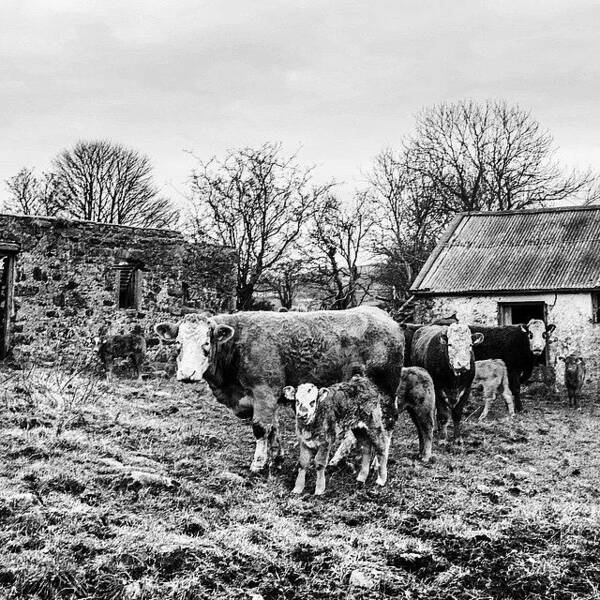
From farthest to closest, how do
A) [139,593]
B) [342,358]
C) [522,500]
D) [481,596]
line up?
1. [342,358]
2. [522,500]
3. [481,596]
4. [139,593]

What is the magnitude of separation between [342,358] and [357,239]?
72.2 ft

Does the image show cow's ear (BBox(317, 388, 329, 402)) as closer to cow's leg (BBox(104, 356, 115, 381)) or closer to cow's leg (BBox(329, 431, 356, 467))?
cow's leg (BBox(329, 431, 356, 467))

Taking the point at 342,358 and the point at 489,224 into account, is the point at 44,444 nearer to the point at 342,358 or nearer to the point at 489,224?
the point at 342,358

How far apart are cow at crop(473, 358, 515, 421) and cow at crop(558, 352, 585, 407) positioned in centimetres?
198

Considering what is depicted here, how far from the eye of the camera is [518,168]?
33.5m

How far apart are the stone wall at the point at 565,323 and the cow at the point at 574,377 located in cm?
126

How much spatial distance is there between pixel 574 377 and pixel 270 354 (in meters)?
9.19

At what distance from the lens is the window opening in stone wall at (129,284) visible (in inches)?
553

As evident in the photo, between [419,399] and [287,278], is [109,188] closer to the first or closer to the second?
[287,278]

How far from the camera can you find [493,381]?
41.8ft

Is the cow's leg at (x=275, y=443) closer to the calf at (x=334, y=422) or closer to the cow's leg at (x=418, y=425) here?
the calf at (x=334, y=422)

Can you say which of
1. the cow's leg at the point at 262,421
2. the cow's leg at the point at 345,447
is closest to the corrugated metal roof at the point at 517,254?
the cow's leg at the point at 345,447

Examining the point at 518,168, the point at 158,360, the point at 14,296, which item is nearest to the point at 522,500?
the point at 158,360

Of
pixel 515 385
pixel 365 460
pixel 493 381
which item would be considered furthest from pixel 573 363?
pixel 365 460
